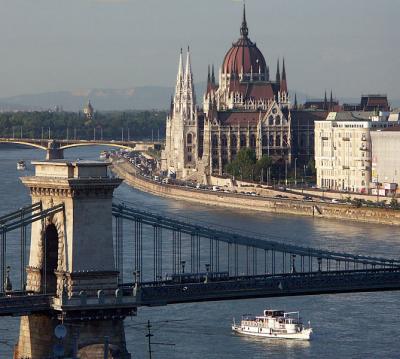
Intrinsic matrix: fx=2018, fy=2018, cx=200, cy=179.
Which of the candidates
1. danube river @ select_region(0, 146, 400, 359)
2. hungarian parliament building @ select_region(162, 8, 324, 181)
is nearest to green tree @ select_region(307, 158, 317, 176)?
hungarian parliament building @ select_region(162, 8, 324, 181)

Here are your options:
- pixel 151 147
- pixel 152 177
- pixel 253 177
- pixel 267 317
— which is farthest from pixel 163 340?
pixel 151 147

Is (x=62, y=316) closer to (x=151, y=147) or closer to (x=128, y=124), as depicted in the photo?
(x=151, y=147)

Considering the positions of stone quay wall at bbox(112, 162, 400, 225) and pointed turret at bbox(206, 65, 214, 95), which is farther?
pointed turret at bbox(206, 65, 214, 95)

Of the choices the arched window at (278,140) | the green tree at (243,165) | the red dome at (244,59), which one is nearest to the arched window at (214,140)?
the arched window at (278,140)

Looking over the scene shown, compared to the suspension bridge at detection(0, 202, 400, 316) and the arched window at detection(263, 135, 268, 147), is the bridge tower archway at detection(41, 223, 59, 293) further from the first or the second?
the arched window at detection(263, 135, 268, 147)

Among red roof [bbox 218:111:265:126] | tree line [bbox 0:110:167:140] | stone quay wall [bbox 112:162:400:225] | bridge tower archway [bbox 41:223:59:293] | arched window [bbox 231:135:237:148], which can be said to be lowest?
tree line [bbox 0:110:167:140]

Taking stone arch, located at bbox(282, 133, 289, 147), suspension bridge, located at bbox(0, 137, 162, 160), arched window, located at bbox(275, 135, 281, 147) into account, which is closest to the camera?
arched window, located at bbox(275, 135, 281, 147)
